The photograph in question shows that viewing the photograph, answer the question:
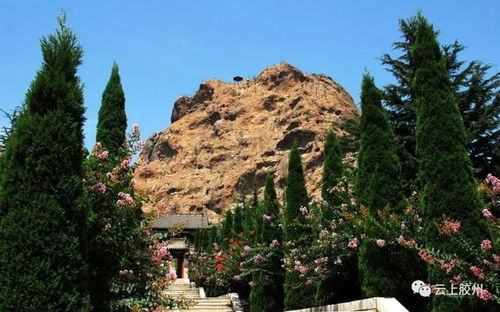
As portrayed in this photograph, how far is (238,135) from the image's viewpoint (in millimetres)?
97750

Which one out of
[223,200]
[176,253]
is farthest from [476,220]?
[223,200]

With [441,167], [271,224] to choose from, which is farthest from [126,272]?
[271,224]

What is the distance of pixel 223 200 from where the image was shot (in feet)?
286

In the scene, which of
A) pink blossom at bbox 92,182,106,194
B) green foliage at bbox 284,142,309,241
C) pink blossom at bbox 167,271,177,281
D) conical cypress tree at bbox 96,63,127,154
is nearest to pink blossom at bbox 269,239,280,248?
green foliage at bbox 284,142,309,241

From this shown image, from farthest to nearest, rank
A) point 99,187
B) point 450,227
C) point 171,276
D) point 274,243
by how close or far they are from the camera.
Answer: point 274,243
point 171,276
point 99,187
point 450,227

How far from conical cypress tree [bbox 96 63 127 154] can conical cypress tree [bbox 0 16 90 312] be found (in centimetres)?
467

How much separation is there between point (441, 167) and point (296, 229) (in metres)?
5.80

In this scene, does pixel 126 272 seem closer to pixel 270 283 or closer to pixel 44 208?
pixel 44 208

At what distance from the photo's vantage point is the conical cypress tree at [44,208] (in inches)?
190

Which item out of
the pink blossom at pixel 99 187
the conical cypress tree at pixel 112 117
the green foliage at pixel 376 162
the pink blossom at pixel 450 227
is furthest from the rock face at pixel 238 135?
the pink blossom at pixel 99 187

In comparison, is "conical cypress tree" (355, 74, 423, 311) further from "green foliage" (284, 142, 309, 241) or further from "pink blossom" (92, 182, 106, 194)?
"pink blossom" (92, 182, 106, 194)

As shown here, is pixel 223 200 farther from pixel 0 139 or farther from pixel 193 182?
pixel 0 139

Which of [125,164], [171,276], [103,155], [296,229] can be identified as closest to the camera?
[103,155]

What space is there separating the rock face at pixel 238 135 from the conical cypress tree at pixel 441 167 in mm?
74089
